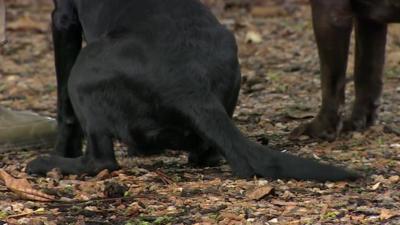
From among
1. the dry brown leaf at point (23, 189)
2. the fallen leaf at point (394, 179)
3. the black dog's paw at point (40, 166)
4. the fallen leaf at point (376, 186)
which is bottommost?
the black dog's paw at point (40, 166)

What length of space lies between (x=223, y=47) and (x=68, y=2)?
787 mm

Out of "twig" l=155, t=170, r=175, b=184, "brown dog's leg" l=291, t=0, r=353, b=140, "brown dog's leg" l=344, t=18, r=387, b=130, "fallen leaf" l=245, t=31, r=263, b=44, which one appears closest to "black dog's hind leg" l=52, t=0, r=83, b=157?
"twig" l=155, t=170, r=175, b=184

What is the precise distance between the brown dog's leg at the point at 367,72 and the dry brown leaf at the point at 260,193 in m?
1.63

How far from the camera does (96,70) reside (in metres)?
4.49

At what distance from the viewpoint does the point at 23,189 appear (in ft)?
13.7

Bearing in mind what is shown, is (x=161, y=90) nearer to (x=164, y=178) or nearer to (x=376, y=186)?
(x=164, y=178)

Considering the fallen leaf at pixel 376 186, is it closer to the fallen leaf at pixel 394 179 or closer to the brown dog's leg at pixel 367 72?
the fallen leaf at pixel 394 179

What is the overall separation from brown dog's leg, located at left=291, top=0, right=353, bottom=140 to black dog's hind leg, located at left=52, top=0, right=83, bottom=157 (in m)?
1.18

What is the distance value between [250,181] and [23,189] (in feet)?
2.96

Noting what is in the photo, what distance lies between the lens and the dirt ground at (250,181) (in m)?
3.86

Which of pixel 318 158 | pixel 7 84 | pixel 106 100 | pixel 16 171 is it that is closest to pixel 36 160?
pixel 16 171

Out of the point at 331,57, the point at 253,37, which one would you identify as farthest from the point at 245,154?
the point at 253,37

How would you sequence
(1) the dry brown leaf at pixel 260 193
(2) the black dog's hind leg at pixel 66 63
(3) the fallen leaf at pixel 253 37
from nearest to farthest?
(1) the dry brown leaf at pixel 260 193 < (2) the black dog's hind leg at pixel 66 63 < (3) the fallen leaf at pixel 253 37

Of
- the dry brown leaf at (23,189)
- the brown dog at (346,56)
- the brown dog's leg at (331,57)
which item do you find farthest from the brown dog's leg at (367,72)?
the dry brown leaf at (23,189)
